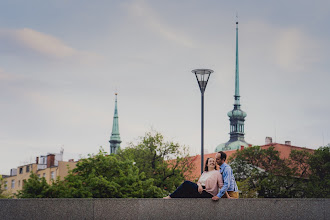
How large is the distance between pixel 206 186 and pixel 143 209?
1368mm

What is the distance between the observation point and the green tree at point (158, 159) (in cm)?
5072

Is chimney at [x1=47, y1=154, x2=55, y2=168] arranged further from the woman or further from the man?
the man

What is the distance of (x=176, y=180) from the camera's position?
164ft

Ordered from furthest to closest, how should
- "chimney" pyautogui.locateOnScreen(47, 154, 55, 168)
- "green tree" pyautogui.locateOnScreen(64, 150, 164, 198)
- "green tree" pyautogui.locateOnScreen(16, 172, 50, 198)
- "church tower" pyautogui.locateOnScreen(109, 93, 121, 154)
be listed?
"church tower" pyautogui.locateOnScreen(109, 93, 121, 154)
"chimney" pyautogui.locateOnScreen(47, 154, 55, 168)
"green tree" pyautogui.locateOnScreen(16, 172, 50, 198)
"green tree" pyautogui.locateOnScreen(64, 150, 164, 198)

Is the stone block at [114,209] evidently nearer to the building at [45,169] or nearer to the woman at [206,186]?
the woman at [206,186]

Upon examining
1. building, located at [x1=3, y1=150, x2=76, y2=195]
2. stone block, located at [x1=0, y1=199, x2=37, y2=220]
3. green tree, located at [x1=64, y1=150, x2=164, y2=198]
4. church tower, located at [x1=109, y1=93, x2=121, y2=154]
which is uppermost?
church tower, located at [x1=109, y1=93, x2=121, y2=154]

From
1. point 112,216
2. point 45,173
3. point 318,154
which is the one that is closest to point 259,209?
point 112,216

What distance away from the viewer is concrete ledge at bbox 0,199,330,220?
10906mm

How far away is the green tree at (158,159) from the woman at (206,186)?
1535 inches

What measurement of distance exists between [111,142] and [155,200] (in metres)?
143

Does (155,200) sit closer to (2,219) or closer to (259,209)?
(259,209)

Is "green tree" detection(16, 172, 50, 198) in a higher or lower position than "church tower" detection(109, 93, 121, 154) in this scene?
lower

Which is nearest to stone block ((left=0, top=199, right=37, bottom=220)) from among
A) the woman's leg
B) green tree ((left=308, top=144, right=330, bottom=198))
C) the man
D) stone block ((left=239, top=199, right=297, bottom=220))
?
the woman's leg

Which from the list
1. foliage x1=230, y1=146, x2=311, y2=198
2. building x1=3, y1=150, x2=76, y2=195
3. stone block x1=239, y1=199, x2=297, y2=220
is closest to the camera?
stone block x1=239, y1=199, x2=297, y2=220
